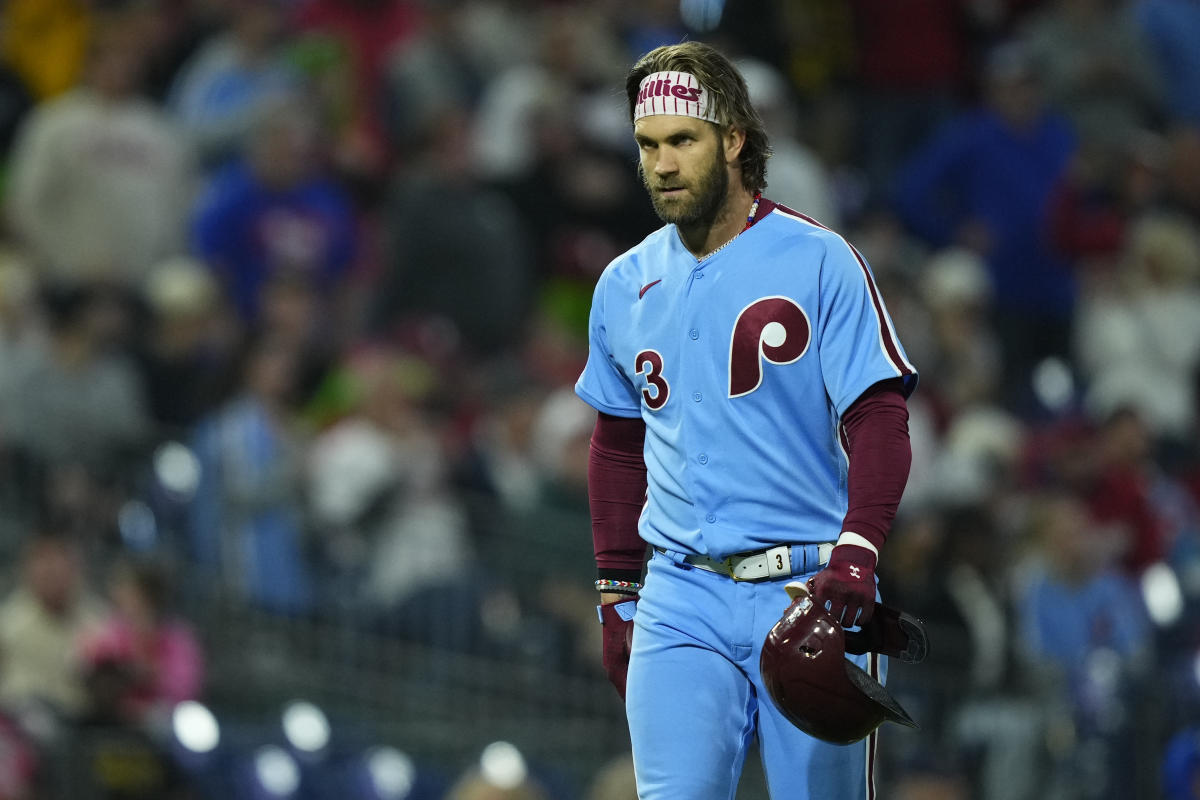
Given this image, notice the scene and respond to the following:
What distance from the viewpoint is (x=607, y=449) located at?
4.99m

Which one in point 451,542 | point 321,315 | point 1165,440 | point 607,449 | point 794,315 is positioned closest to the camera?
point 794,315

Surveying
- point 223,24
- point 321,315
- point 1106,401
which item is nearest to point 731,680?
point 321,315

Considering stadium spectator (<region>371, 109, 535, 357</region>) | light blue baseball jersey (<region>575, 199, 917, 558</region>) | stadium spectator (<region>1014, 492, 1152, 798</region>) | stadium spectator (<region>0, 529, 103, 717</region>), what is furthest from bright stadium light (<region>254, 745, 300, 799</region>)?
light blue baseball jersey (<region>575, 199, 917, 558</region>)

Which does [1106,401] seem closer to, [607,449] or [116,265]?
A: [116,265]

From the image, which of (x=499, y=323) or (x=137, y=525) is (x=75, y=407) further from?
(x=499, y=323)

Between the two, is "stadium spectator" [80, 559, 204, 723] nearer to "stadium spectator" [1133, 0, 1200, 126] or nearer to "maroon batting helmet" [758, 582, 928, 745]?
"maroon batting helmet" [758, 582, 928, 745]

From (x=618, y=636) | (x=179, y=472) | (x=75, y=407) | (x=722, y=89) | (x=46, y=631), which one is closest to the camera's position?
(x=722, y=89)

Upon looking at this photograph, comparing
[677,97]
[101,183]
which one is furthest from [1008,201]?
[677,97]

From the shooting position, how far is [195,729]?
8344mm

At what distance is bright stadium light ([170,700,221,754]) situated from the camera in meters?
8.27

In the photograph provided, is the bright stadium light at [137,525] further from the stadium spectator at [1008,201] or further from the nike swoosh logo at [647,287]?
the stadium spectator at [1008,201]

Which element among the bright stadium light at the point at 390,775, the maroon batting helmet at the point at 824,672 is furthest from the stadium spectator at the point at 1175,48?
the maroon batting helmet at the point at 824,672

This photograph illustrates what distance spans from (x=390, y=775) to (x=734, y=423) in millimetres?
4172

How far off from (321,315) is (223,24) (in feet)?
7.95
